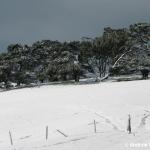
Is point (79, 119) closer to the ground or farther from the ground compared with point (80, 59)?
closer to the ground

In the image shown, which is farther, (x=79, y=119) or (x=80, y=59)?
(x=80, y=59)

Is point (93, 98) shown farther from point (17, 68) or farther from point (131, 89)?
point (17, 68)

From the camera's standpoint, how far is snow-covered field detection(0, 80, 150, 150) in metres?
19.7

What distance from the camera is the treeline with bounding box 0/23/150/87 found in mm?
79062

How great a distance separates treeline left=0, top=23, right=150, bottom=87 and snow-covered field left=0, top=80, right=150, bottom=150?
83.4 feet

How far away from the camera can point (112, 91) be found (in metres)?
50.8

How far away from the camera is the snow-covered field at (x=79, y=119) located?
19672mm

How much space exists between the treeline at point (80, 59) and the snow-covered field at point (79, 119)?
1000 inches

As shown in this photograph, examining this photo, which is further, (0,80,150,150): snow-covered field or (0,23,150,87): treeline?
(0,23,150,87): treeline

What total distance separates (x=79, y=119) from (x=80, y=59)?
48856mm

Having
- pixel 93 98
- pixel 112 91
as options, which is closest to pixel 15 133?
pixel 93 98

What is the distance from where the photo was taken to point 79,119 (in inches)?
1344

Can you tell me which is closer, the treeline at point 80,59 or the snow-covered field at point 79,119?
the snow-covered field at point 79,119

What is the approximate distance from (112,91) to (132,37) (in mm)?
33810
